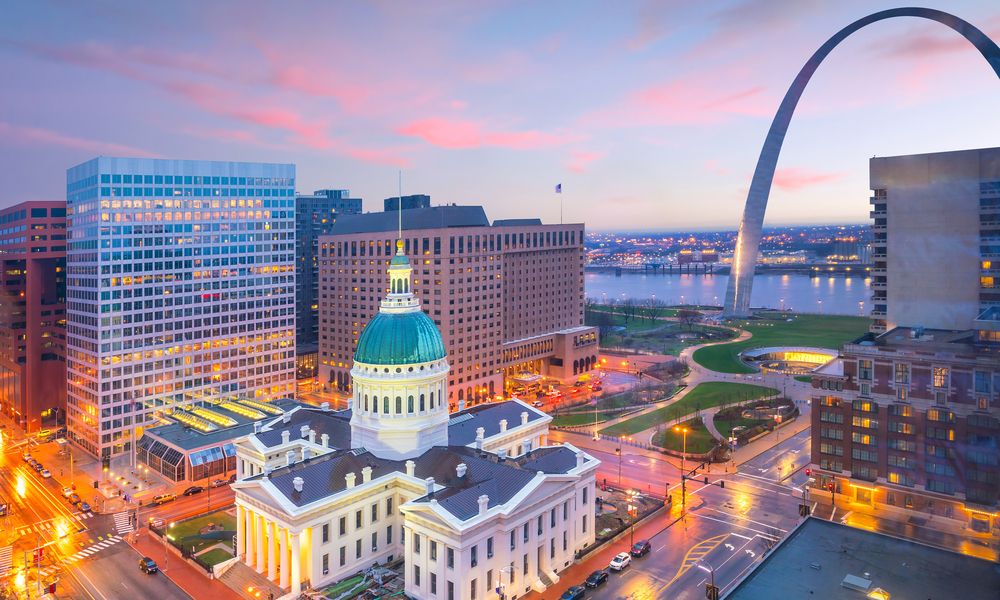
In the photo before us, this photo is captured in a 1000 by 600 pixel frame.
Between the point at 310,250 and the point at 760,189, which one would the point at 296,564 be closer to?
the point at 310,250

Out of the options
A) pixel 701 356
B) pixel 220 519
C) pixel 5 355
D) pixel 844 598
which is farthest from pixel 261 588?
pixel 701 356

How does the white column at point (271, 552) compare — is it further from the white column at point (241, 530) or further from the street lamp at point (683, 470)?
the street lamp at point (683, 470)

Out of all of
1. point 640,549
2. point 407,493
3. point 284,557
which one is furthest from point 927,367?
point 284,557

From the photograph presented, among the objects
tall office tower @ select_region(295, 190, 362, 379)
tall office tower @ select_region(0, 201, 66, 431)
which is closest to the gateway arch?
tall office tower @ select_region(295, 190, 362, 379)

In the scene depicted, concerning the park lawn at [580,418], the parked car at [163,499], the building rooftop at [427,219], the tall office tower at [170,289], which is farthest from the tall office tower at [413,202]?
the parked car at [163,499]

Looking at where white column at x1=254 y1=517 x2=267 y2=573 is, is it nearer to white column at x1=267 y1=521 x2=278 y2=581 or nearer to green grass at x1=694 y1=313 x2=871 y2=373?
white column at x1=267 y1=521 x2=278 y2=581
